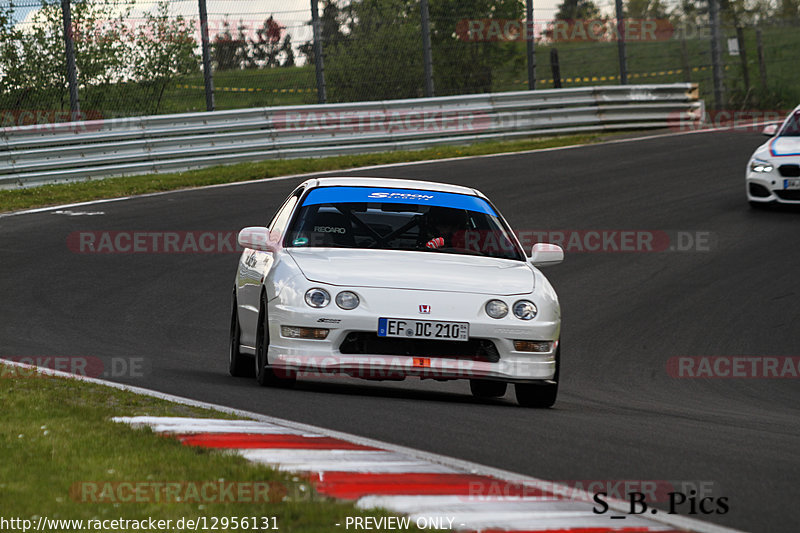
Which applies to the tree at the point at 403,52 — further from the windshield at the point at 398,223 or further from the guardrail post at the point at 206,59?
the windshield at the point at 398,223

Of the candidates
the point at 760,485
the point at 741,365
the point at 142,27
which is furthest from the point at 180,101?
the point at 760,485

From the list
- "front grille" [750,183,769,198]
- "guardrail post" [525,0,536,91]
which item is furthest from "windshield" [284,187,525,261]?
"guardrail post" [525,0,536,91]

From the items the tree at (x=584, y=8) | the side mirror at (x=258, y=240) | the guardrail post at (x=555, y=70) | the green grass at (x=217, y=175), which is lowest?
the green grass at (x=217, y=175)

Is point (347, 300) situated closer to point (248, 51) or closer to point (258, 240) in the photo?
point (258, 240)

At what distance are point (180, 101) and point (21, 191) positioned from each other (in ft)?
11.7

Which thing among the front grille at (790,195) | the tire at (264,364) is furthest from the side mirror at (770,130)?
the tire at (264,364)

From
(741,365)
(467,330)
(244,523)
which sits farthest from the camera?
(741,365)

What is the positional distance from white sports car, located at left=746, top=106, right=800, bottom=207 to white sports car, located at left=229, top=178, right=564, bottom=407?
9.09 meters

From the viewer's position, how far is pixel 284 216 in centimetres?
895

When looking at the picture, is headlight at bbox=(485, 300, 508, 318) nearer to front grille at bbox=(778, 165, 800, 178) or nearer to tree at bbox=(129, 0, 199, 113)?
front grille at bbox=(778, 165, 800, 178)

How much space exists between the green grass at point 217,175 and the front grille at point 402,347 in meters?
11.3

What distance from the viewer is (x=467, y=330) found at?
749cm

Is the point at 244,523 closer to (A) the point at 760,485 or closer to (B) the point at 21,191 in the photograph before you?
(A) the point at 760,485

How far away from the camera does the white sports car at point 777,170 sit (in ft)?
54.5
